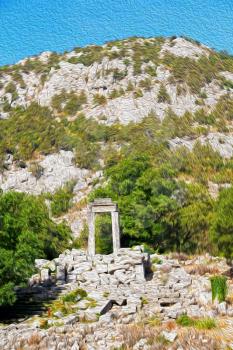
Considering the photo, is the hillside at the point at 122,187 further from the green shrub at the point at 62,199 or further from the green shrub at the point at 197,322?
the green shrub at the point at 62,199

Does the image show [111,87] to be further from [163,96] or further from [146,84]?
[163,96]

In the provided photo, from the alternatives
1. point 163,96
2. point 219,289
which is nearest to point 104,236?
point 219,289

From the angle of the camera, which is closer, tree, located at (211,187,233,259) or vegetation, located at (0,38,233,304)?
vegetation, located at (0,38,233,304)

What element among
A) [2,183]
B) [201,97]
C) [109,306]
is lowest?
[109,306]

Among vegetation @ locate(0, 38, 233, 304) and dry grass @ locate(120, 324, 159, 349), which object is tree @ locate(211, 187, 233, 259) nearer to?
vegetation @ locate(0, 38, 233, 304)

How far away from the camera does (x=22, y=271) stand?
65.2ft

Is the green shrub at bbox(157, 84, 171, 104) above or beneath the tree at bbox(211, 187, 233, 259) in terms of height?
above

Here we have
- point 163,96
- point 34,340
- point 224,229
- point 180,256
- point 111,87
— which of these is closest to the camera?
point 34,340

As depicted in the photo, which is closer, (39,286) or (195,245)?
(39,286)

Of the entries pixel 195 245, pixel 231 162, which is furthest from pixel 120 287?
pixel 231 162

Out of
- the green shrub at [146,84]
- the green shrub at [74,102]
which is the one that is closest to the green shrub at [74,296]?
the green shrub at [74,102]

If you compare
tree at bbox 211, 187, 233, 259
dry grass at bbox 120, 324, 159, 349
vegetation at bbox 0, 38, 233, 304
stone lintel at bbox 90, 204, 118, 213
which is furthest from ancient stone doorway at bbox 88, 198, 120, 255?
dry grass at bbox 120, 324, 159, 349

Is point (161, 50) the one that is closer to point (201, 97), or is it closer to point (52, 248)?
point (201, 97)

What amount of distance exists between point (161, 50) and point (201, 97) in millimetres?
18416
